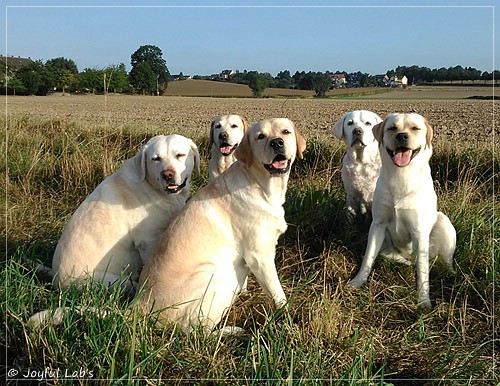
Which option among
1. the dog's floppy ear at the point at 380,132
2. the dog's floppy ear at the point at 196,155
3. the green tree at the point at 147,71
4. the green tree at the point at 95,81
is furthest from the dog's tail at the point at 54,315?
the green tree at the point at 147,71

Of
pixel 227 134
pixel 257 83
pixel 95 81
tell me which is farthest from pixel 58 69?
pixel 227 134

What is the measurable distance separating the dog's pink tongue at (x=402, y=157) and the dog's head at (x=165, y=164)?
1.71 m

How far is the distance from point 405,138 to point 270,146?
3.77 feet

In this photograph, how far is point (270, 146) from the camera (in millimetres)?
2988

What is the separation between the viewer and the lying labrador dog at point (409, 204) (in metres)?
3.49

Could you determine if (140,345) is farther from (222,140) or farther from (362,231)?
(222,140)

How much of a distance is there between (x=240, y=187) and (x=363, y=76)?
2380 inches

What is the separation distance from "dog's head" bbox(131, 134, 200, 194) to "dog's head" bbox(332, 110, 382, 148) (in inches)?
83.4

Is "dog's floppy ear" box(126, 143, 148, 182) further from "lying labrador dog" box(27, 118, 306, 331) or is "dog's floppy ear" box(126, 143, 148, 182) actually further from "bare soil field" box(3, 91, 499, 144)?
"bare soil field" box(3, 91, 499, 144)

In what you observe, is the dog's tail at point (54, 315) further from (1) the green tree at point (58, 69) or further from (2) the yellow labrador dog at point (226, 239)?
(1) the green tree at point (58, 69)

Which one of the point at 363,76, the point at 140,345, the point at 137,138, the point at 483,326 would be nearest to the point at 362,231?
the point at 483,326

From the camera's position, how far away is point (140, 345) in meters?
2.40

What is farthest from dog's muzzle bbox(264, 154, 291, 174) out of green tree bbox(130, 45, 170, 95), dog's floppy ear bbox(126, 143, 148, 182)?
green tree bbox(130, 45, 170, 95)

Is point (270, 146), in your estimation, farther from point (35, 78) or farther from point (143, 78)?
point (35, 78)
